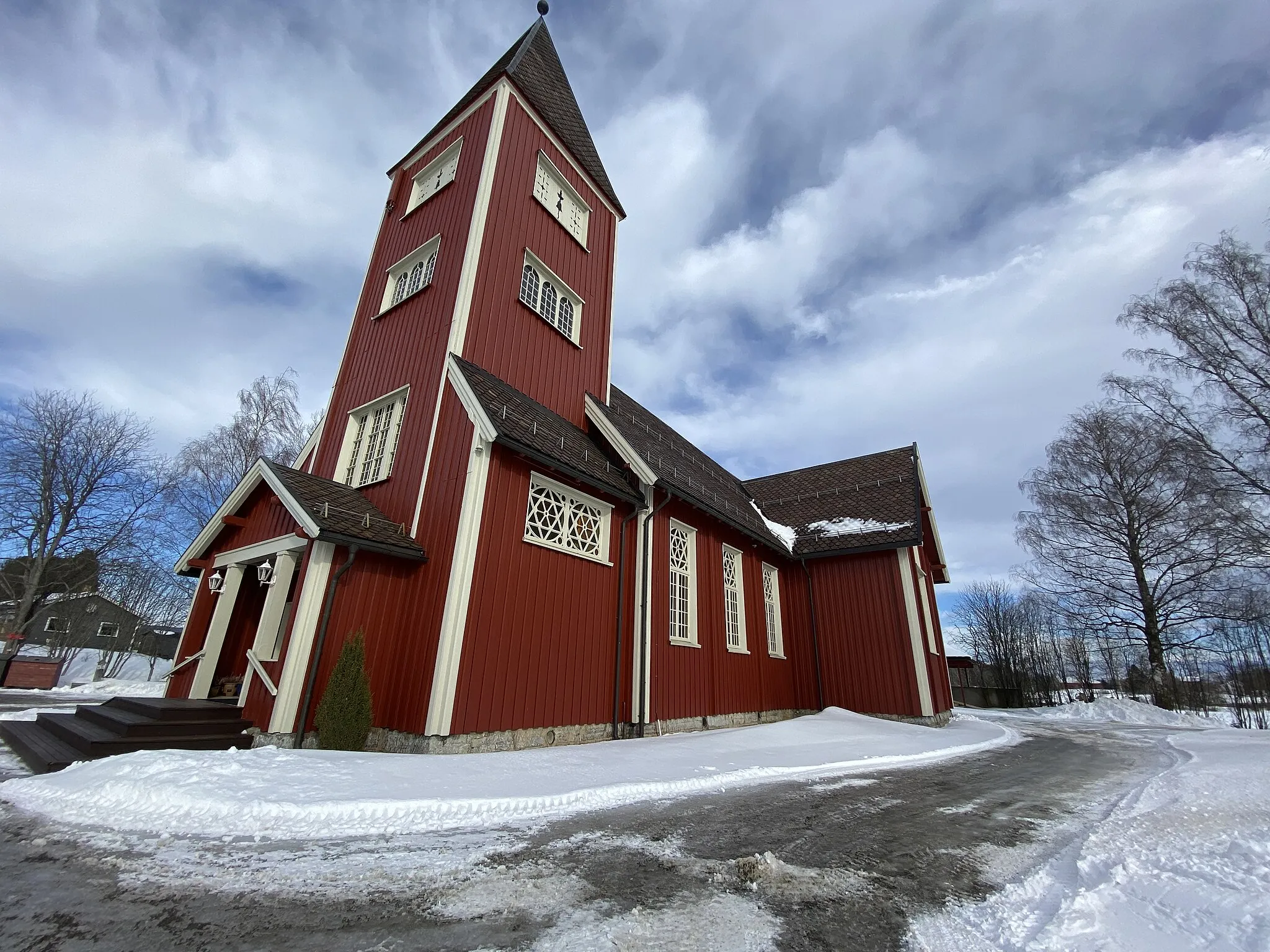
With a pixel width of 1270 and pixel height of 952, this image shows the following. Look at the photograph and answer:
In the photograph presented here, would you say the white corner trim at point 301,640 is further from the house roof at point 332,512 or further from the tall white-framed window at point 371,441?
the tall white-framed window at point 371,441

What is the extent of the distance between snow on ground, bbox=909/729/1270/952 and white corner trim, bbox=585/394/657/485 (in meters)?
6.93

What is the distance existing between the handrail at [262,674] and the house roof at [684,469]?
620 cm

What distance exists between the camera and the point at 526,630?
752cm

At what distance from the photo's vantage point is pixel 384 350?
10.0 m

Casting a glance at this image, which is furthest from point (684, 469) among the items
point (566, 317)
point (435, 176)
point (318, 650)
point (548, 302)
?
point (435, 176)

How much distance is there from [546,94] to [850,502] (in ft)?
43.8

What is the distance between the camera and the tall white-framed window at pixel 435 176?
11.3 m

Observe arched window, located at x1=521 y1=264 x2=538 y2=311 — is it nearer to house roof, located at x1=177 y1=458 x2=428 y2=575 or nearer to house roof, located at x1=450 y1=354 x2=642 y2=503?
house roof, located at x1=450 y1=354 x2=642 y2=503

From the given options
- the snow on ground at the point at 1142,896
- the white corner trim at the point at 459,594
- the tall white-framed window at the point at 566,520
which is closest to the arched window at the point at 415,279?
the white corner trim at the point at 459,594

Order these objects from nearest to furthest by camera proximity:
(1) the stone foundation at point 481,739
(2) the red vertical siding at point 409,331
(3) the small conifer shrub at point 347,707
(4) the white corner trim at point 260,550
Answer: (3) the small conifer shrub at point 347,707 < (1) the stone foundation at point 481,739 < (4) the white corner trim at point 260,550 < (2) the red vertical siding at point 409,331

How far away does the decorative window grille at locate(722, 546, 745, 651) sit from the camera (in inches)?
466

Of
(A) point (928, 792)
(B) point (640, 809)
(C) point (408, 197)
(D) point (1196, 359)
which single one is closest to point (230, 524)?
(C) point (408, 197)

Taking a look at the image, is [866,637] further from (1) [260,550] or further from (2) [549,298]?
(1) [260,550]

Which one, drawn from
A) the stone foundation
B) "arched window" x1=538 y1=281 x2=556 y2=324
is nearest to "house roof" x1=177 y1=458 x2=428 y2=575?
the stone foundation
